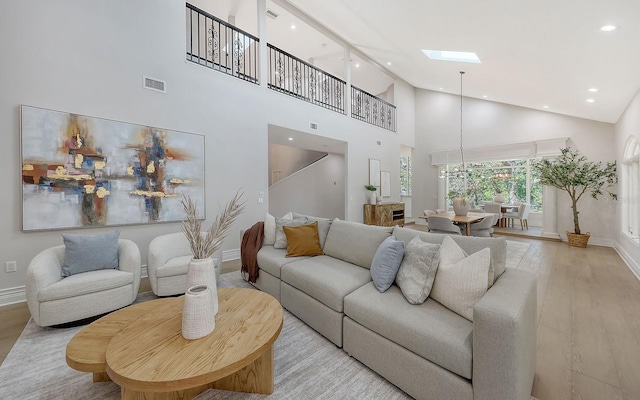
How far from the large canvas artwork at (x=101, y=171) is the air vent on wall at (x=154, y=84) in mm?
597

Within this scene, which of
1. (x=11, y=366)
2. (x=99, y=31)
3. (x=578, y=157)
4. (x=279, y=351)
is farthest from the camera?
(x=578, y=157)

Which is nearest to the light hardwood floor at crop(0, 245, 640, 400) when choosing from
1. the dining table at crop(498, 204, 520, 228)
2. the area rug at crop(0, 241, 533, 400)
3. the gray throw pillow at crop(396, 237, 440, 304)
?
the area rug at crop(0, 241, 533, 400)

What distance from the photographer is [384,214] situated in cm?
739

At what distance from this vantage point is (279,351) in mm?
1978

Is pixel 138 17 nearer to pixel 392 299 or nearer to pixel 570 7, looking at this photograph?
pixel 392 299

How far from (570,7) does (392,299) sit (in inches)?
124

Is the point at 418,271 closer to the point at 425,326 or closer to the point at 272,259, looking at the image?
the point at 425,326

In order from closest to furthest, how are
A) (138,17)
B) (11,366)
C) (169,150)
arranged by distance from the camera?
(11,366) < (138,17) < (169,150)

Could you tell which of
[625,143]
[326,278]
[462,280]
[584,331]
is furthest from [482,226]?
[326,278]

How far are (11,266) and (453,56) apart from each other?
23.7ft

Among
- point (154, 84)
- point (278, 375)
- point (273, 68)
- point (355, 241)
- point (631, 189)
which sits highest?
point (273, 68)

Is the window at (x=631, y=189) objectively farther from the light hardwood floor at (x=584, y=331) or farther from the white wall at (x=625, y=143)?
the light hardwood floor at (x=584, y=331)

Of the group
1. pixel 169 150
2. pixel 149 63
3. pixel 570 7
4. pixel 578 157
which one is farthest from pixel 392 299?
pixel 578 157

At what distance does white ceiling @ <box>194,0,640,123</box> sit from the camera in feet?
8.36
